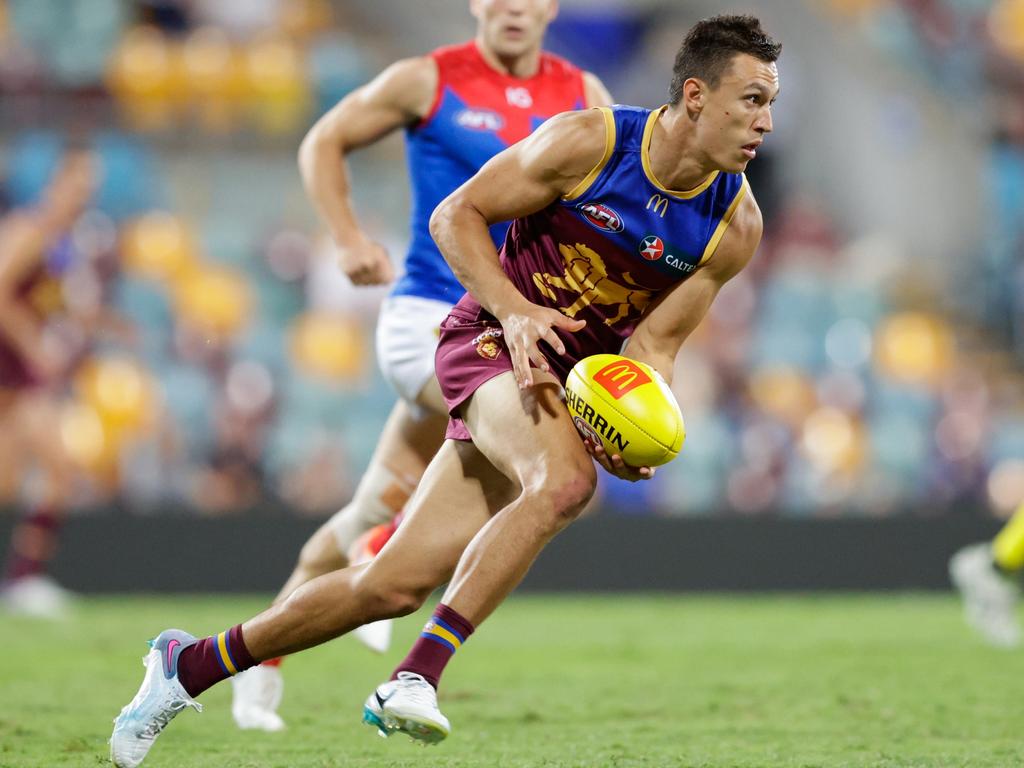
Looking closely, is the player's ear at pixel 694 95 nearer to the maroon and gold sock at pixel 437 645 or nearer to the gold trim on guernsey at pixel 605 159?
the gold trim on guernsey at pixel 605 159

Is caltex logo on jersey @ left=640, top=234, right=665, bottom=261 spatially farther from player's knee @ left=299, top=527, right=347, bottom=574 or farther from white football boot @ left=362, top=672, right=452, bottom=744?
player's knee @ left=299, top=527, right=347, bottom=574

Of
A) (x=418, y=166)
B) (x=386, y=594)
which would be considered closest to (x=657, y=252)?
(x=386, y=594)

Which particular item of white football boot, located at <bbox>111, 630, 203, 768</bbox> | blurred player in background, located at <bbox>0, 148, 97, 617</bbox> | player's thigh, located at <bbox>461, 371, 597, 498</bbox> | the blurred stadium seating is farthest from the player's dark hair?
the blurred stadium seating

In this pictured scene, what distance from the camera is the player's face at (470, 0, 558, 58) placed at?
577 centimetres

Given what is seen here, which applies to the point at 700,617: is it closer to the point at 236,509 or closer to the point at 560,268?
the point at 236,509

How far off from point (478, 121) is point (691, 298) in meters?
1.55

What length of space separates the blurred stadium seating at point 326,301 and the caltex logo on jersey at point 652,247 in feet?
21.8

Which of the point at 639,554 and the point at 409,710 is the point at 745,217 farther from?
the point at 639,554

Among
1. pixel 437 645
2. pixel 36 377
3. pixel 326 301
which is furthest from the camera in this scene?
pixel 326 301

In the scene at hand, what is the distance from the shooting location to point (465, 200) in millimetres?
4434

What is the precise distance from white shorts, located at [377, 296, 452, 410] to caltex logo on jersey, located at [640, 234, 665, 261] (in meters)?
1.20

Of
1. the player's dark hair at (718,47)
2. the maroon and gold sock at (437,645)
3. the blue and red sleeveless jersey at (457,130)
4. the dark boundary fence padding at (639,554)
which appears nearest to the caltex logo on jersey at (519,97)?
the blue and red sleeveless jersey at (457,130)

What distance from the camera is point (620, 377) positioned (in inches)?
165

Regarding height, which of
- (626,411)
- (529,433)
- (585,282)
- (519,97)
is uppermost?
(519,97)
